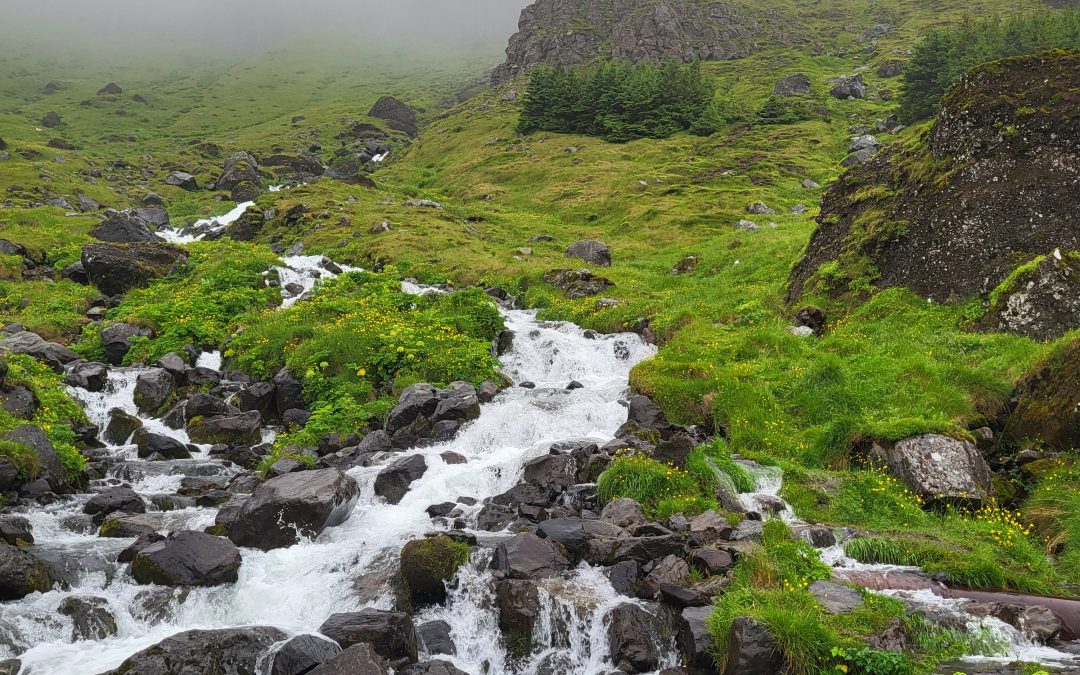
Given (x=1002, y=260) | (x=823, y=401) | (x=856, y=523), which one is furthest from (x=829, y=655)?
(x=1002, y=260)

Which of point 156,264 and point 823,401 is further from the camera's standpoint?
point 156,264

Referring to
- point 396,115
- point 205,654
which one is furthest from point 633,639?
point 396,115

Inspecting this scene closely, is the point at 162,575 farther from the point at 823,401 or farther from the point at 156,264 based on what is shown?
the point at 156,264

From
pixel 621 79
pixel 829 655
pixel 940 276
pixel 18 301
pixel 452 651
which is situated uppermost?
pixel 621 79

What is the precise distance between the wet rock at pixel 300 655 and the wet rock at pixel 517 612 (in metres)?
2.49

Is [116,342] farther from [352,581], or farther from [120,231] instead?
[120,231]

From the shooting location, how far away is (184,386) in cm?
2081

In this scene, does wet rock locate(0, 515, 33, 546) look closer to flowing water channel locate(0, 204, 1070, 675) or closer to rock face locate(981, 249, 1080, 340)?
flowing water channel locate(0, 204, 1070, 675)

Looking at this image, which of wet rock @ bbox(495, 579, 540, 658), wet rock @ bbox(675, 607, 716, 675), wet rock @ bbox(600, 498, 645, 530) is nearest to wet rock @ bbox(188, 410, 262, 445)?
wet rock @ bbox(600, 498, 645, 530)

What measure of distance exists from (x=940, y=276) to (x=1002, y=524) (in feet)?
36.7

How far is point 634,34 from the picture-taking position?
14375 centimetres

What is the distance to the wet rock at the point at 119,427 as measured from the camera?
1777cm

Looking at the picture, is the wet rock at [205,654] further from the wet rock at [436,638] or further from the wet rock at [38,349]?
the wet rock at [38,349]

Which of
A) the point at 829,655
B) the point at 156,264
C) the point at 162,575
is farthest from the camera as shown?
the point at 156,264
